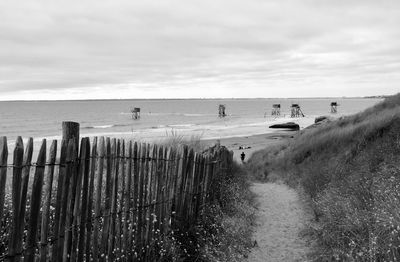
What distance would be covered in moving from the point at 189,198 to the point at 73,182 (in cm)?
330

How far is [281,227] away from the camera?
8758mm

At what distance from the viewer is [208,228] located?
7.29 m

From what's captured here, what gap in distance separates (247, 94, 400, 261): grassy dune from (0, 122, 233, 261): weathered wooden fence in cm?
239

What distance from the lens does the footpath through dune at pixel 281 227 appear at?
6.99 m

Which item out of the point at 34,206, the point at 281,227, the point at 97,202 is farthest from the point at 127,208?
the point at 281,227

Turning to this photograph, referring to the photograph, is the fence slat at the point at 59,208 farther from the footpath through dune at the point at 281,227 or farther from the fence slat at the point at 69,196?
the footpath through dune at the point at 281,227

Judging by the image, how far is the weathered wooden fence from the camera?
332cm

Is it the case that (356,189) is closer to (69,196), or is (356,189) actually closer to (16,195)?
(69,196)

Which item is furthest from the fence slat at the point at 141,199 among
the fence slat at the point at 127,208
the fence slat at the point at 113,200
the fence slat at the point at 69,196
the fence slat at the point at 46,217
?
the fence slat at the point at 46,217

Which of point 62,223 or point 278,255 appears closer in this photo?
point 62,223

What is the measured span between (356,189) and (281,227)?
1866mm

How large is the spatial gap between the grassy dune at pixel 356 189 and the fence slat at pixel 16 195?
145 inches

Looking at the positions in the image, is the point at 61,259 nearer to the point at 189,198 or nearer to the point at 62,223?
the point at 62,223

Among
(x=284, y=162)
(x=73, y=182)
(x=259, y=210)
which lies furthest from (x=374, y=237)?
(x=284, y=162)
